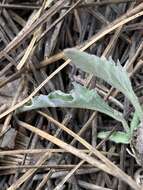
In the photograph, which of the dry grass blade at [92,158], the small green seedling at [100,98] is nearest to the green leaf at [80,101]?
the small green seedling at [100,98]

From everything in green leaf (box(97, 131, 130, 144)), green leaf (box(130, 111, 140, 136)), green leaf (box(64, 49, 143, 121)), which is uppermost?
green leaf (box(64, 49, 143, 121))

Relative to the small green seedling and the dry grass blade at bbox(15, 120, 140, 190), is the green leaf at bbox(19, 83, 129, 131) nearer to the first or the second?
the small green seedling

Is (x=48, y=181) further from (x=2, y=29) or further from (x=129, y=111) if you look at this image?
(x=2, y=29)

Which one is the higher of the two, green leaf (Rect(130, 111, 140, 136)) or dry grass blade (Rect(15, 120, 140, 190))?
green leaf (Rect(130, 111, 140, 136))

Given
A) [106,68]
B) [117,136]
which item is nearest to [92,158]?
[117,136]

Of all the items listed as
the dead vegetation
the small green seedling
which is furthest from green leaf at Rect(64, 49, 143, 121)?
the dead vegetation

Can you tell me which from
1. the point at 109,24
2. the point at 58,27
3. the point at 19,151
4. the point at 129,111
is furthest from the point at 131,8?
the point at 19,151

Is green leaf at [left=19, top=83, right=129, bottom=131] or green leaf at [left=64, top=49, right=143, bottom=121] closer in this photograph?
green leaf at [left=64, top=49, right=143, bottom=121]
